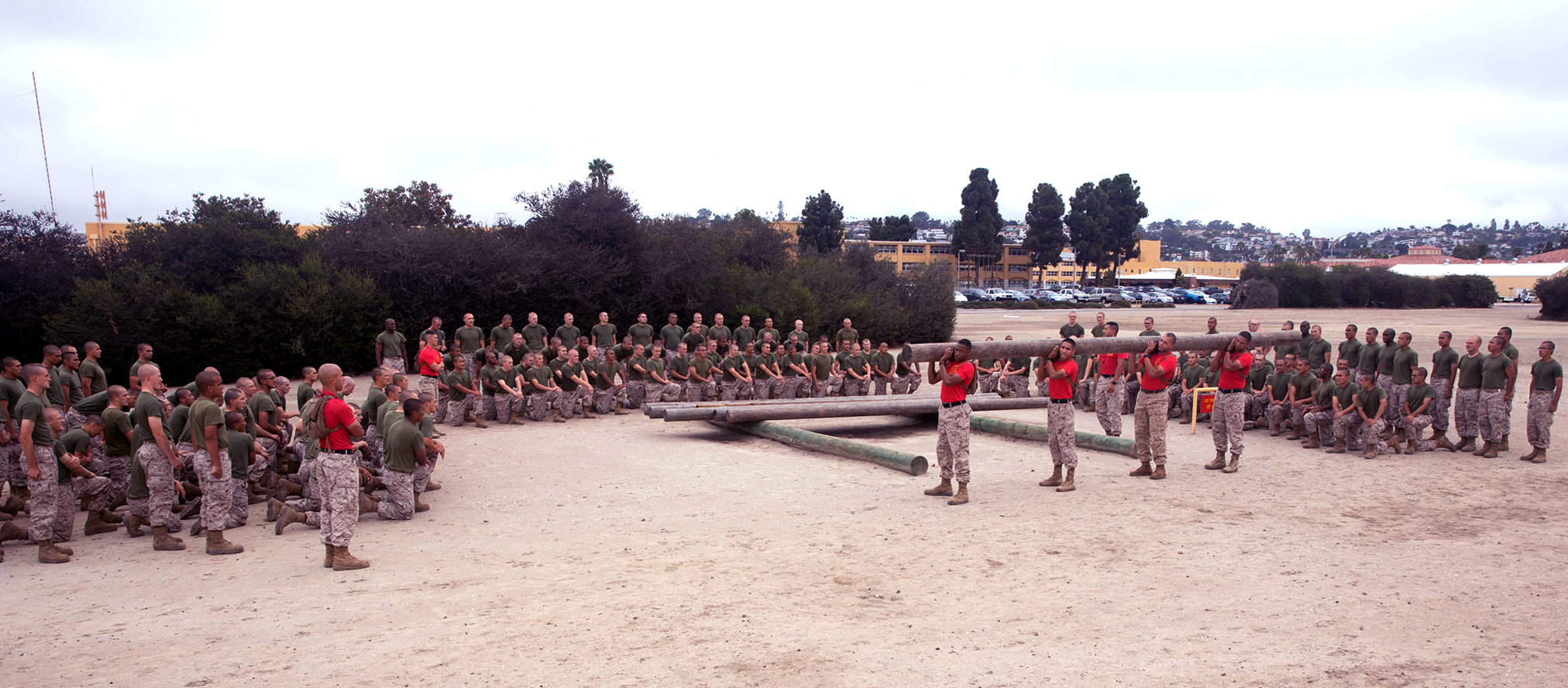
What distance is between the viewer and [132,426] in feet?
26.5

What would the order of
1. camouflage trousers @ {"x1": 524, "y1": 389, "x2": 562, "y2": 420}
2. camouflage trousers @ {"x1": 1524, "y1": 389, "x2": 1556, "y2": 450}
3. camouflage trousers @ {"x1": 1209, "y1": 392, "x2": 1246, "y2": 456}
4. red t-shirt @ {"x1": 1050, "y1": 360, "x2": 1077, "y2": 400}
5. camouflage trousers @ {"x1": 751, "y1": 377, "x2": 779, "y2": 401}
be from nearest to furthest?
red t-shirt @ {"x1": 1050, "y1": 360, "x2": 1077, "y2": 400}, camouflage trousers @ {"x1": 1209, "y1": 392, "x2": 1246, "y2": 456}, camouflage trousers @ {"x1": 1524, "y1": 389, "x2": 1556, "y2": 450}, camouflage trousers @ {"x1": 524, "y1": 389, "x2": 562, "y2": 420}, camouflage trousers @ {"x1": 751, "y1": 377, "x2": 779, "y2": 401}

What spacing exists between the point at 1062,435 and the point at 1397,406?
612 centimetres

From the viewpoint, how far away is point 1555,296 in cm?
4250

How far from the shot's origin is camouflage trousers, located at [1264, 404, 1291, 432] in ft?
43.6

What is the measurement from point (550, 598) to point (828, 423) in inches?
369

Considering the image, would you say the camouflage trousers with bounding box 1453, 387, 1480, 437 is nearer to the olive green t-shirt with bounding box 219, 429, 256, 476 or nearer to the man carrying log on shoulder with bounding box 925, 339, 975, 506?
the man carrying log on shoulder with bounding box 925, 339, 975, 506

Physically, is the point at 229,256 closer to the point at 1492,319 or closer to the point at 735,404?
the point at 735,404

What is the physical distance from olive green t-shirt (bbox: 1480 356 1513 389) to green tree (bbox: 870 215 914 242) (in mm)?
84218

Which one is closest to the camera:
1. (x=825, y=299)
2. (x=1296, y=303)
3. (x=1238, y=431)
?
(x=1238, y=431)

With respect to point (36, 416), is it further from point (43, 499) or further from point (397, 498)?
point (397, 498)

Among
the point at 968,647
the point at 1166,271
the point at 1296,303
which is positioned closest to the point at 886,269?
the point at 968,647

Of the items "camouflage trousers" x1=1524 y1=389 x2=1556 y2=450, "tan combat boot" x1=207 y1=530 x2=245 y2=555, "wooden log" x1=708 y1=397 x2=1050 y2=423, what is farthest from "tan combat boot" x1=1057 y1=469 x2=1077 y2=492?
"tan combat boot" x1=207 y1=530 x2=245 y2=555

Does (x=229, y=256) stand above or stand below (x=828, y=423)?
above

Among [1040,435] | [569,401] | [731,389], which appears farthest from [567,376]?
[1040,435]
